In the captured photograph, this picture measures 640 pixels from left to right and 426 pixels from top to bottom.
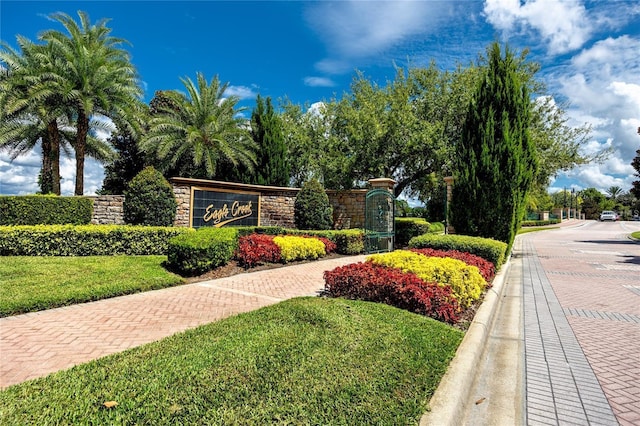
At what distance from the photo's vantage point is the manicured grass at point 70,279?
4980 millimetres

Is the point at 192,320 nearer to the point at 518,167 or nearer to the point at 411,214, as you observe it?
the point at 518,167

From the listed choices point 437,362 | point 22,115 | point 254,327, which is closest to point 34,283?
point 254,327

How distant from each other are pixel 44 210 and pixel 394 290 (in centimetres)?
1046

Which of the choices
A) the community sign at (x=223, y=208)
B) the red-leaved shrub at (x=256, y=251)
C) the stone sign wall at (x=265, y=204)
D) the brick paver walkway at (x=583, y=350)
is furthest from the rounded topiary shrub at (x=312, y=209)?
the brick paver walkway at (x=583, y=350)

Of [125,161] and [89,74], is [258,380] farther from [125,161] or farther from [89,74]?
[125,161]

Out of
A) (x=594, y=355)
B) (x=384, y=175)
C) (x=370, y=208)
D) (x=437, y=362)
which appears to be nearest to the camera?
(x=437, y=362)

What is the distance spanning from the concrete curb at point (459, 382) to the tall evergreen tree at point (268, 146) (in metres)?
16.5

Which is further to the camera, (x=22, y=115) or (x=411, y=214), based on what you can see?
(x=411, y=214)

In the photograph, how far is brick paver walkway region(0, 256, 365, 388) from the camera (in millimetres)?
3266

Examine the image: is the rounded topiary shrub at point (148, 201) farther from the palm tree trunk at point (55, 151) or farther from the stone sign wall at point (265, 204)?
the palm tree trunk at point (55, 151)

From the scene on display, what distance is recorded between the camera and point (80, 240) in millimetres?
8383

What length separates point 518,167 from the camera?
9.83m

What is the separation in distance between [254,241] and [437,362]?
694cm

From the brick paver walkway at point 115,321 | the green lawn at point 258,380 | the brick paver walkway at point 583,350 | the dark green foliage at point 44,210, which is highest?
the dark green foliage at point 44,210
